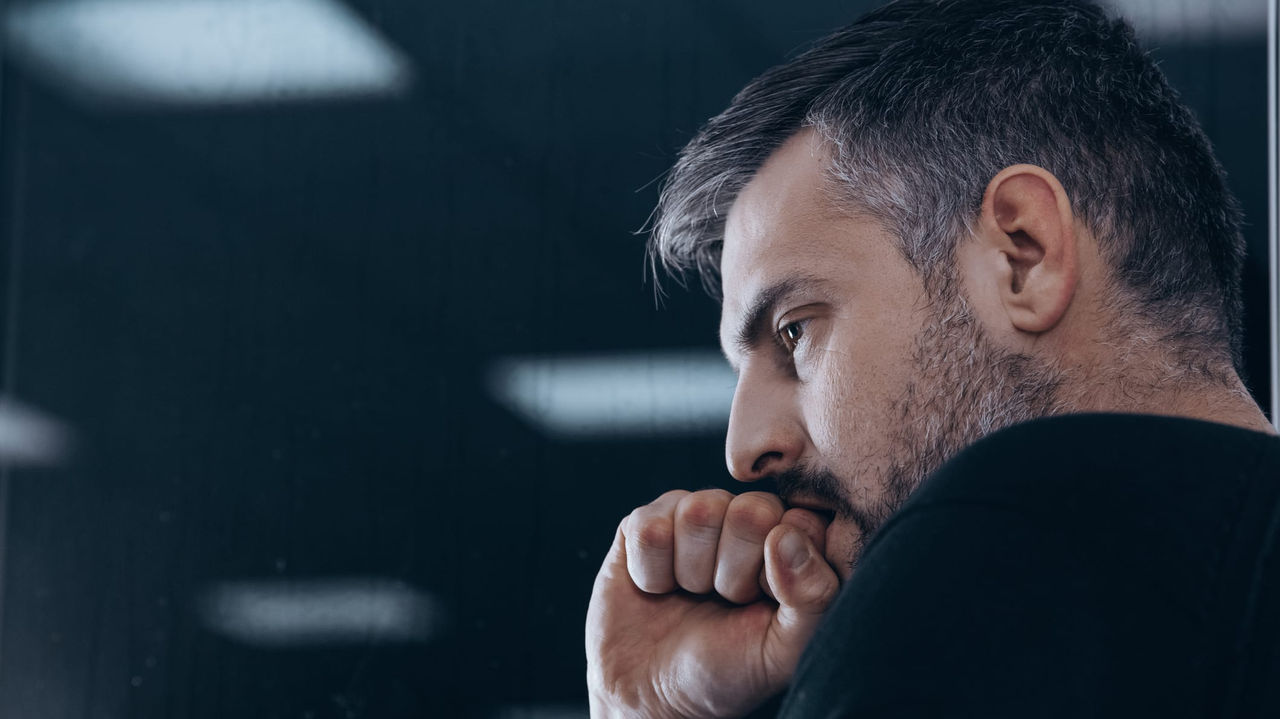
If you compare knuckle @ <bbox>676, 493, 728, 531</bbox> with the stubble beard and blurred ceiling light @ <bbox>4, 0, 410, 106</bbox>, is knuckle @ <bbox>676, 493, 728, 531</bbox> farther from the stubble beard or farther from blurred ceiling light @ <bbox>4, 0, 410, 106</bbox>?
blurred ceiling light @ <bbox>4, 0, 410, 106</bbox>

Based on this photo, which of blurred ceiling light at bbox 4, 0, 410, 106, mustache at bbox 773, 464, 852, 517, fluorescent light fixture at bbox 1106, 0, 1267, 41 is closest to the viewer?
mustache at bbox 773, 464, 852, 517

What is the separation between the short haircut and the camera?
2.84 feet

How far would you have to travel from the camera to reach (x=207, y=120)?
1.41m

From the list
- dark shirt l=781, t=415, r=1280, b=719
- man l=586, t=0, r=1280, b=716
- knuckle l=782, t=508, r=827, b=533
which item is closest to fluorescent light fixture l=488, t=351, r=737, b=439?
man l=586, t=0, r=1280, b=716

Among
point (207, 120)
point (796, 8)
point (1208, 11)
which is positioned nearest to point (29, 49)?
point (207, 120)

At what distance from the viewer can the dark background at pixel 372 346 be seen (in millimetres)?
1276

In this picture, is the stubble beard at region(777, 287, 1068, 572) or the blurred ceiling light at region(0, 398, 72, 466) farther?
the blurred ceiling light at region(0, 398, 72, 466)

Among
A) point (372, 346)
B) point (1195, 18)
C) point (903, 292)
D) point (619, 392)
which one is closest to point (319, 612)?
point (372, 346)

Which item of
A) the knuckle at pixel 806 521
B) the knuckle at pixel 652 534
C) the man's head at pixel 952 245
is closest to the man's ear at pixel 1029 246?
the man's head at pixel 952 245

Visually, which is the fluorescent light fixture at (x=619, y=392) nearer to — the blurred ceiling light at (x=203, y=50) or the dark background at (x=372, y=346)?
the dark background at (x=372, y=346)

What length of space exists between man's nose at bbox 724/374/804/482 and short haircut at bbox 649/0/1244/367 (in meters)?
0.19

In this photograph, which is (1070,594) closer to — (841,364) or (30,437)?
(841,364)

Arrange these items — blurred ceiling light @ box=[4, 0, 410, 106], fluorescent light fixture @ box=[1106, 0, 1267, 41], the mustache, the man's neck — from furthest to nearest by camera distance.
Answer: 1. blurred ceiling light @ box=[4, 0, 410, 106]
2. fluorescent light fixture @ box=[1106, 0, 1267, 41]
3. the mustache
4. the man's neck

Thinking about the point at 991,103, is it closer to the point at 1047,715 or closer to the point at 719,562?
the point at 719,562
